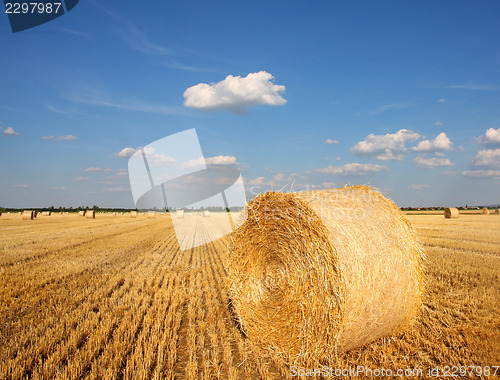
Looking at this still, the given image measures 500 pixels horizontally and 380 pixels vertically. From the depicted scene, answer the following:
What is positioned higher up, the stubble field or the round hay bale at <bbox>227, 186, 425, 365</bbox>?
the round hay bale at <bbox>227, 186, 425, 365</bbox>

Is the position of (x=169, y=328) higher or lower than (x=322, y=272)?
lower

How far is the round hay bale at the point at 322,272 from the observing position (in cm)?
402

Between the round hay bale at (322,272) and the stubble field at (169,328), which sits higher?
the round hay bale at (322,272)

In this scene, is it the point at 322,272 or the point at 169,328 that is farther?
the point at 169,328

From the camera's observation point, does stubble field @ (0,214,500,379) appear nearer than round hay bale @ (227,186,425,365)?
Yes

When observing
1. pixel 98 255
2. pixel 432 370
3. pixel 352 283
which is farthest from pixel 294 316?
pixel 98 255

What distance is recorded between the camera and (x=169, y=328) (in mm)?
5090

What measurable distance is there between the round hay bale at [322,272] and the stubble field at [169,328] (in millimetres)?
337

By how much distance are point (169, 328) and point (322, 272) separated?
264 cm

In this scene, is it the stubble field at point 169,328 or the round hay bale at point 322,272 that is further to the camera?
the round hay bale at point 322,272

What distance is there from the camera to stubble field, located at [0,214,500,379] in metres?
3.90

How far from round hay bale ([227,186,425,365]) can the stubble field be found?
1.10ft

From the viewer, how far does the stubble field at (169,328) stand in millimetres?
3896

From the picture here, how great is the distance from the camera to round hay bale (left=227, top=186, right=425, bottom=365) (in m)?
4.02
